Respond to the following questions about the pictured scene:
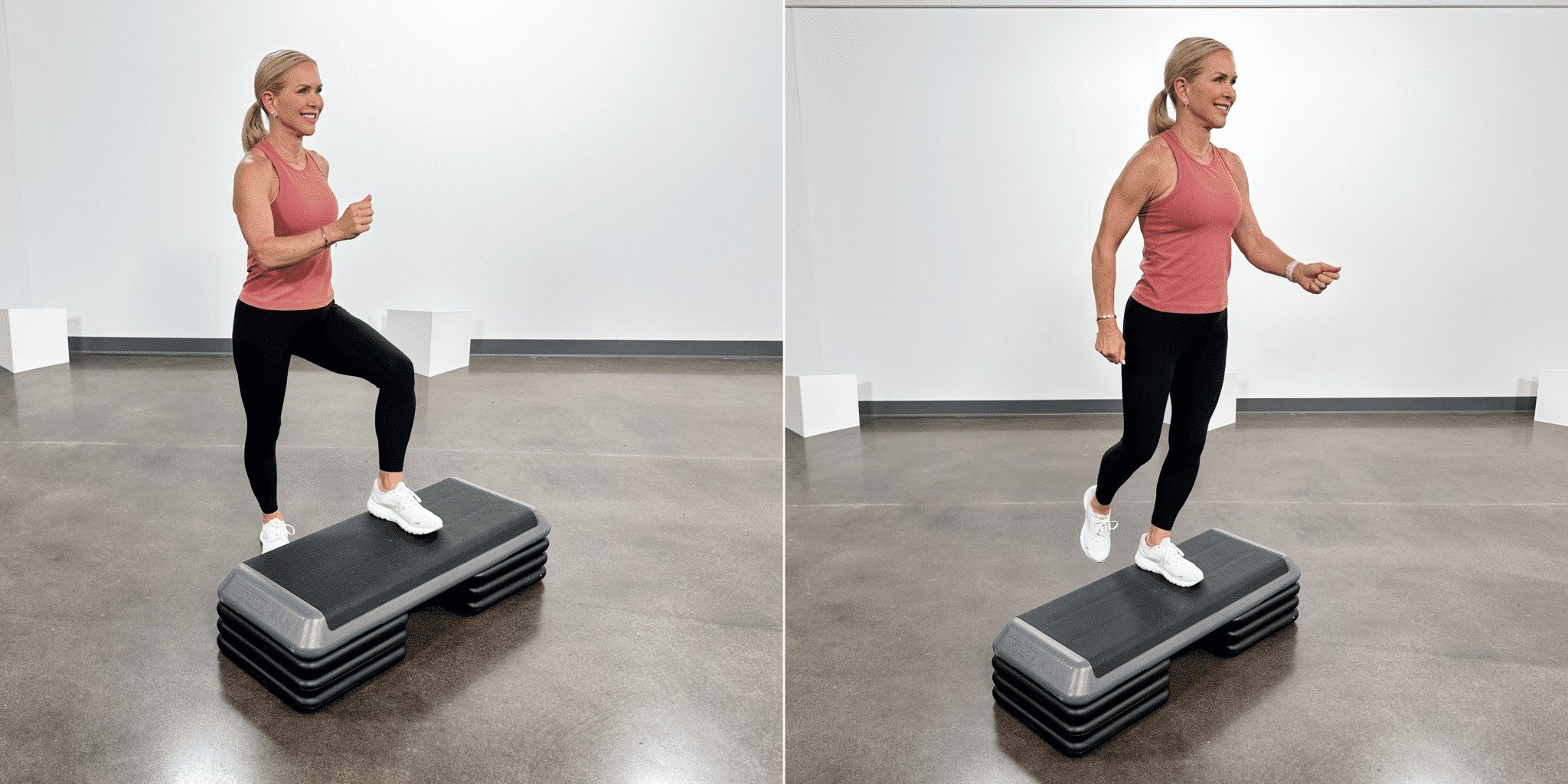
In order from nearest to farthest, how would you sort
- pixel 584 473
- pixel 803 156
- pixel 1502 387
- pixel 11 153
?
1. pixel 584 473
2. pixel 803 156
3. pixel 1502 387
4. pixel 11 153

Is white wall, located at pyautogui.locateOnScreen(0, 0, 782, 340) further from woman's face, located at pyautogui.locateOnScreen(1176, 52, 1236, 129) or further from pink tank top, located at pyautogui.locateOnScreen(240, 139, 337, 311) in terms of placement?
woman's face, located at pyautogui.locateOnScreen(1176, 52, 1236, 129)

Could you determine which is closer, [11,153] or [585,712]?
[585,712]

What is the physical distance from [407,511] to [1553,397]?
606 centimetres

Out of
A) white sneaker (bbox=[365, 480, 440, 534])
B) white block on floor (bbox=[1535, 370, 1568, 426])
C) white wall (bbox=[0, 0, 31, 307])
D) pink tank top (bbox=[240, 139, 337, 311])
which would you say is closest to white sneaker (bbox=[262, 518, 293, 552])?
white sneaker (bbox=[365, 480, 440, 534])

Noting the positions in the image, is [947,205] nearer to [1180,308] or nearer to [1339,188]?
[1339,188]

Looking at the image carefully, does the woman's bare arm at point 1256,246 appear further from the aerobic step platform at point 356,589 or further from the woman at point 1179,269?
the aerobic step platform at point 356,589

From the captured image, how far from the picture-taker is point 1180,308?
284 cm

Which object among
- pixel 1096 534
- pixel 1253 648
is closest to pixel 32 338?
pixel 1096 534

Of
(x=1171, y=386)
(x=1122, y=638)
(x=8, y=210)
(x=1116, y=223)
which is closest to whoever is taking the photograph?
(x=1122, y=638)

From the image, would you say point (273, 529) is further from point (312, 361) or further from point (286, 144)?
point (286, 144)

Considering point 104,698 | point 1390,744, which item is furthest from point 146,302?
point 1390,744

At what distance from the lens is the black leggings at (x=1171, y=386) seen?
2887 millimetres

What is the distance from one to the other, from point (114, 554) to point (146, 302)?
391 cm

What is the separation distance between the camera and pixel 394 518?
10.6 feet
